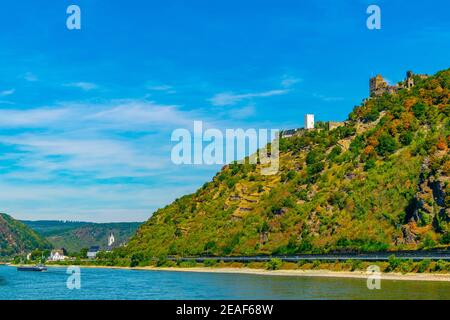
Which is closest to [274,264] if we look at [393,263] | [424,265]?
[393,263]

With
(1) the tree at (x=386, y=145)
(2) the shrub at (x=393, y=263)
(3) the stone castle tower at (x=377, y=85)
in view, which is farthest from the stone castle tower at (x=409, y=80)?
(2) the shrub at (x=393, y=263)

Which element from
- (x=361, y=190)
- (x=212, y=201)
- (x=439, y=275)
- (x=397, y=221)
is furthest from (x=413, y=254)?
(x=212, y=201)

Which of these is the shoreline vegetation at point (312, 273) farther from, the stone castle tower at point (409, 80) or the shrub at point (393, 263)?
the stone castle tower at point (409, 80)

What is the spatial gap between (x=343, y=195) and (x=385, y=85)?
69991mm

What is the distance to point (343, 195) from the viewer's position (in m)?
131

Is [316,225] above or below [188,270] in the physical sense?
above

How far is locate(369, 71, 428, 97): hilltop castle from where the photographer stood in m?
182

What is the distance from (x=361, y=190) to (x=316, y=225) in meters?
11.4

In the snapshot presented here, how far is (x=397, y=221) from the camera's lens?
11200cm

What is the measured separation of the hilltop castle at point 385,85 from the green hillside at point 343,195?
268 centimetres

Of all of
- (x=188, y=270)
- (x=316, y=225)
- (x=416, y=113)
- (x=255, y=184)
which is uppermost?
(x=416, y=113)

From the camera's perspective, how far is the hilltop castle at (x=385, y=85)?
7180 inches
